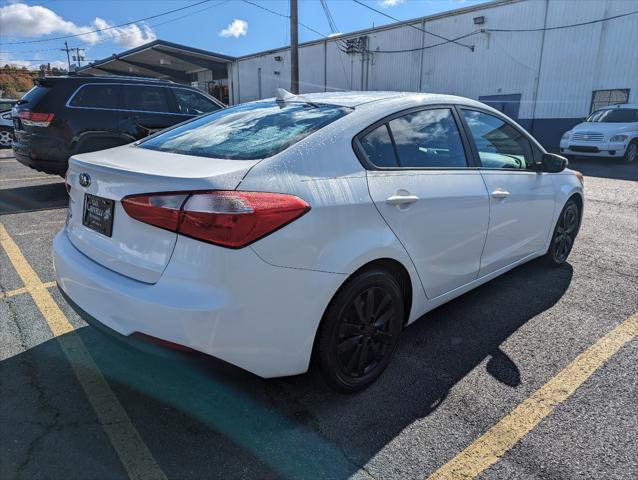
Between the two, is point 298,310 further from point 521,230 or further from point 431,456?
point 521,230

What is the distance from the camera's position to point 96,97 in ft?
23.1

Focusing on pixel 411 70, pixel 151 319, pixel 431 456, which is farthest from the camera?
pixel 411 70

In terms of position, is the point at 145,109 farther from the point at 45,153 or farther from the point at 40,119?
the point at 45,153

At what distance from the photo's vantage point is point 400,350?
3.00m

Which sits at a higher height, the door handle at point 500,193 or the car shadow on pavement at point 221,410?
the door handle at point 500,193

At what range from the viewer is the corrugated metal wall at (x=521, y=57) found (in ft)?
55.9

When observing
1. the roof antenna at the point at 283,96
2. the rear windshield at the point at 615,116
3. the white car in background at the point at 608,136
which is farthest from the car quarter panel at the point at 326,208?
the rear windshield at the point at 615,116

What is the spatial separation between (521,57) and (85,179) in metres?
21.1

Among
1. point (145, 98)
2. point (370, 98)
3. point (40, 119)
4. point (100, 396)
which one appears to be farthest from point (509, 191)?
point (40, 119)

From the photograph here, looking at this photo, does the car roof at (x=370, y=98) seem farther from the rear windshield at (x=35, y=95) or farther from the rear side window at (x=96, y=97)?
the rear windshield at (x=35, y=95)

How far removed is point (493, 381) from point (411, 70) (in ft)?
77.8

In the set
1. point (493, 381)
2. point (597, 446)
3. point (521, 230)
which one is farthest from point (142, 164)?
point (521, 230)

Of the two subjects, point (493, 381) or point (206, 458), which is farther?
point (493, 381)

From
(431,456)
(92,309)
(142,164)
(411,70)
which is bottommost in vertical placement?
(431,456)
